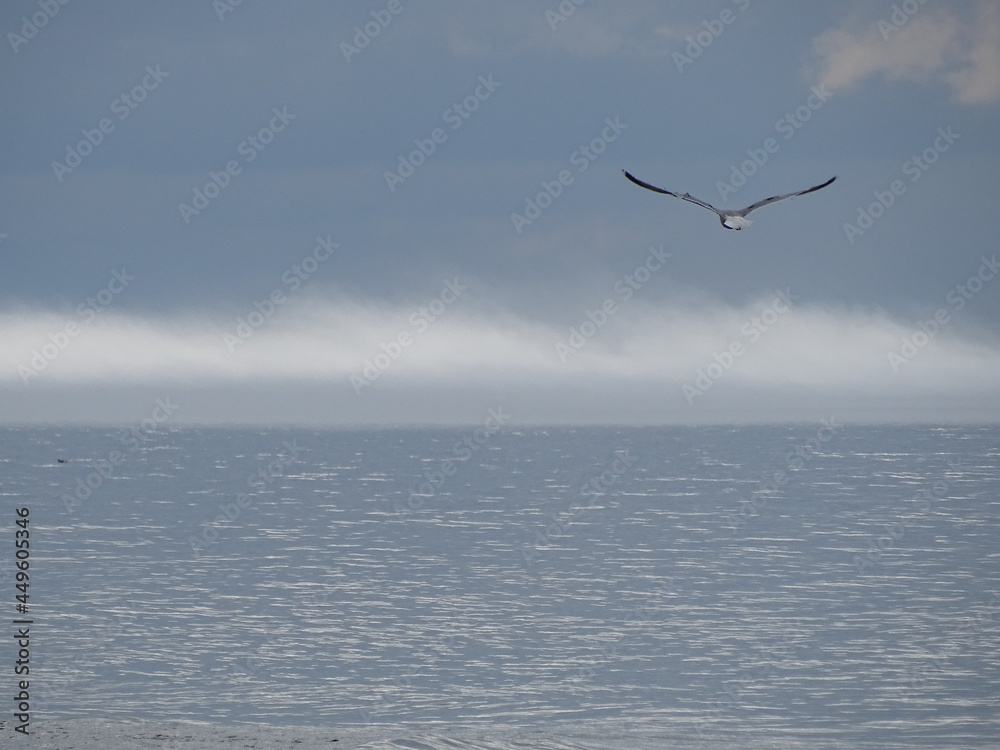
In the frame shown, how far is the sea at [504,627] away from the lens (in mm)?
30969

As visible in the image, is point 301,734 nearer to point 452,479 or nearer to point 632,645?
point 632,645

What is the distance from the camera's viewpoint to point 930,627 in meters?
43.7

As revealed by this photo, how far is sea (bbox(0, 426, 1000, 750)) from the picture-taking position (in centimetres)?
3097

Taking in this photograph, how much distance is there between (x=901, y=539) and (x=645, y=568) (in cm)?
2212

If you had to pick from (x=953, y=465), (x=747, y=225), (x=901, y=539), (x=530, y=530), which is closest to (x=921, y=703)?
(x=747, y=225)
